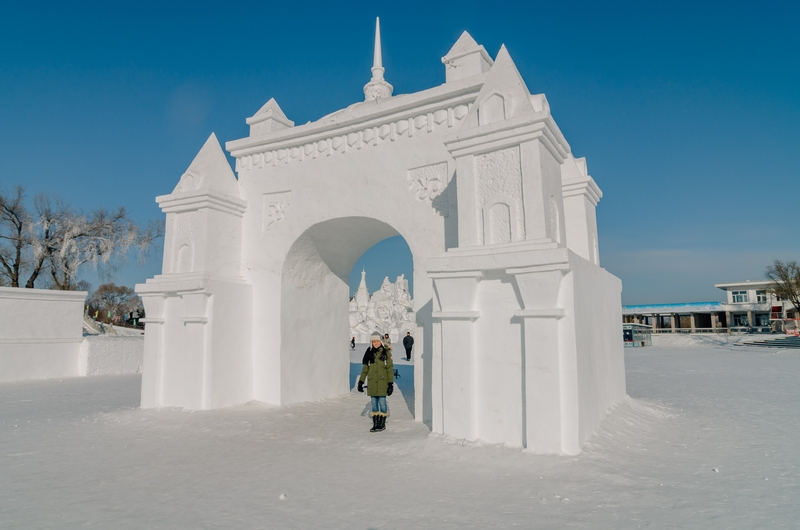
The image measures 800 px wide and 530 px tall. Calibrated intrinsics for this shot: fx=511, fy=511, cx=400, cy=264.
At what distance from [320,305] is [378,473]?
5.07 metres

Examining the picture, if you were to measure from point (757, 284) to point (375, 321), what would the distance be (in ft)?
129

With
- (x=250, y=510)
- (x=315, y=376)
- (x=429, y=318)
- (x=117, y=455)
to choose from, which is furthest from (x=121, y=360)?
(x=250, y=510)

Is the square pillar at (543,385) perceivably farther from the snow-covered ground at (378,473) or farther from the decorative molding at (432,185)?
the decorative molding at (432,185)

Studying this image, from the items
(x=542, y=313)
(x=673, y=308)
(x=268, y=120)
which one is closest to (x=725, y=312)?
(x=673, y=308)

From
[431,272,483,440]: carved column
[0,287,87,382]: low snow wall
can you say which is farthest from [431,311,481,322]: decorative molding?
[0,287,87,382]: low snow wall

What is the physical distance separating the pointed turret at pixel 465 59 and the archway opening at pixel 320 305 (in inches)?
98.0

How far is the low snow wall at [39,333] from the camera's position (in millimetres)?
12406

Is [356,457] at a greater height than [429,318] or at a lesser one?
lesser

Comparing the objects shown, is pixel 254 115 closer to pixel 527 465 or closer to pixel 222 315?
pixel 222 315

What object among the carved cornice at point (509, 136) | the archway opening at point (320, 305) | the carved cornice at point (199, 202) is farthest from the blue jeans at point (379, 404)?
the carved cornice at point (199, 202)

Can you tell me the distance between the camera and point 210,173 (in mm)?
8539

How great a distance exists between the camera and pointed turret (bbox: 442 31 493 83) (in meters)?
7.24

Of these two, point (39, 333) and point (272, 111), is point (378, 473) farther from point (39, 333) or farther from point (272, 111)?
point (39, 333)

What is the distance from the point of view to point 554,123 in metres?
5.75
